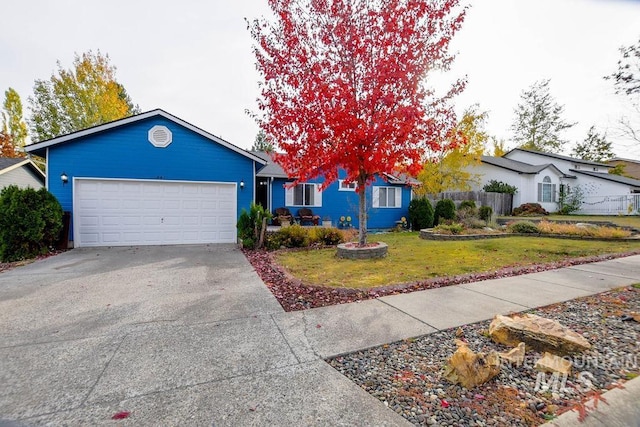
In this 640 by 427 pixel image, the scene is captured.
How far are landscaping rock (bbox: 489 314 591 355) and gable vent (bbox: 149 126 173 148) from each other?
1082cm

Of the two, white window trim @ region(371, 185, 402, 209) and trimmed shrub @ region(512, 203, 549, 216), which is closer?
white window trim @ region(371, 185, 402, 209)

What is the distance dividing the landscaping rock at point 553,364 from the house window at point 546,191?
78.0ft

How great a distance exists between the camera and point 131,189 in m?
9.72

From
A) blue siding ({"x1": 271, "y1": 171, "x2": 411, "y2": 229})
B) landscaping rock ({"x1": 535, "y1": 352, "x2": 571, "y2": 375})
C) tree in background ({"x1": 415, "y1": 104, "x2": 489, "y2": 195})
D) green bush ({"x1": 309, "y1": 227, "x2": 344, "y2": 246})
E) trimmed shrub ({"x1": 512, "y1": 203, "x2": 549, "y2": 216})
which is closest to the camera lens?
landscaping rock ({"x1": 535, "y1": 352, "x2": 571, "y2": 375})

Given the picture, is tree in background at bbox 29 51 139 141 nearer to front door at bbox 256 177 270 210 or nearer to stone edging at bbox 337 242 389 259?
front door at bbox 256 177 270 210

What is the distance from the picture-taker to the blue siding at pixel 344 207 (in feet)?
44.5

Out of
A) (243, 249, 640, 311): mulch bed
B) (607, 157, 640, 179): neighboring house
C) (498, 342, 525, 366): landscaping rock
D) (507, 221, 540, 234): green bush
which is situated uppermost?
(607, 157, 640, 179): neighboring house

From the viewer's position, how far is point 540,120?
107ft

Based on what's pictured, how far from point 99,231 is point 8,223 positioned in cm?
227

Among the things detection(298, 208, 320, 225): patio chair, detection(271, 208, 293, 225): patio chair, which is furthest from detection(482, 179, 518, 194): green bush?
detection(271, 208, 293, 225): patio chair

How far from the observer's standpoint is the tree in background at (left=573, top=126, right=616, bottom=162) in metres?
34.6

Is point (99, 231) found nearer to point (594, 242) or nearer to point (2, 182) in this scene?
Result: point (2, 182)

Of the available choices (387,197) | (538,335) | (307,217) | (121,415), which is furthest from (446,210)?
(121,415)

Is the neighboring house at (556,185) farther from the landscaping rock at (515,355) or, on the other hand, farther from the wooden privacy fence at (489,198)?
the landscaping rock at (515,355)
